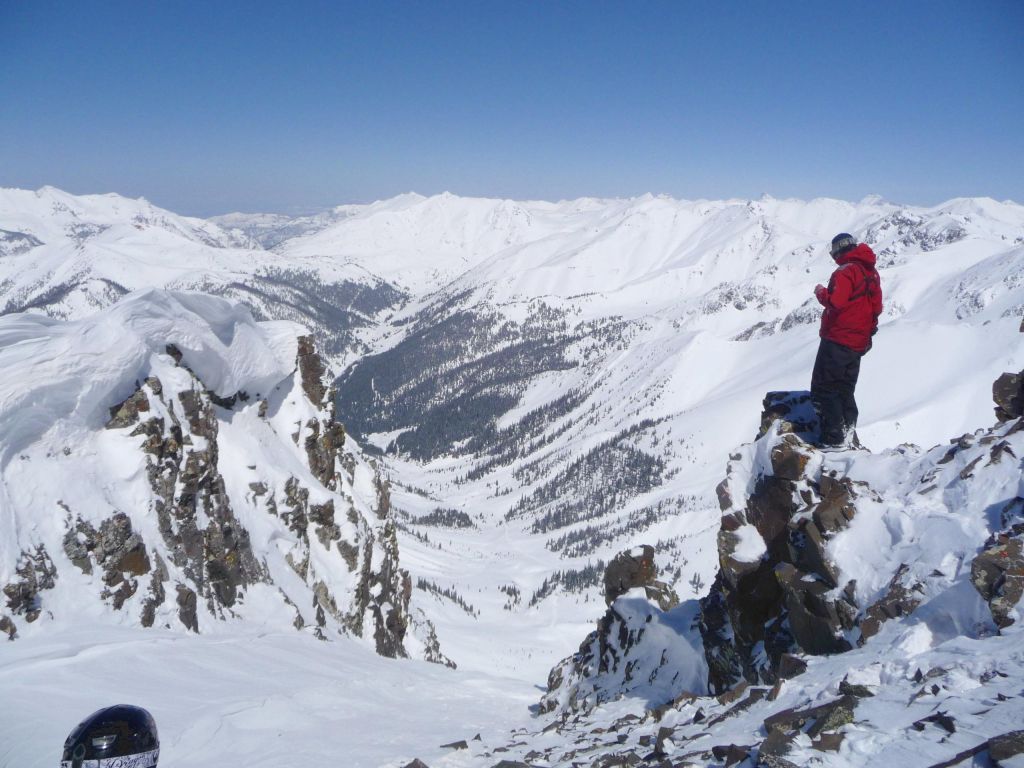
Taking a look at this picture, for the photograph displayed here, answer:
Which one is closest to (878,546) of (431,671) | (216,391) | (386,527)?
(431,671)

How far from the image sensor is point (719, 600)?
23016 millimetres

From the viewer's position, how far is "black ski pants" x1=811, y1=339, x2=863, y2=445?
53.2 feet

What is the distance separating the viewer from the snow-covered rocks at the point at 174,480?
21344 millimetres

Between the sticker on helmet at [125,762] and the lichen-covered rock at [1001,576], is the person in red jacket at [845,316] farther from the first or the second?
the sticker on helmet at [125,762]

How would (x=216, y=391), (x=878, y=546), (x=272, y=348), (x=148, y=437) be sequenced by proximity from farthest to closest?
1. (x=272, y=348)
2. (x=216, y=391)
3. (x=148, y=437)
4. (x=878, y=546)

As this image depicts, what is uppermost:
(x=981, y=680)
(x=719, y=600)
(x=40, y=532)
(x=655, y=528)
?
(x=40, y=532)

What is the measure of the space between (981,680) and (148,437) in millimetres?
28240

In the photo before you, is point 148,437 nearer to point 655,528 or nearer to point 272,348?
point 272,348

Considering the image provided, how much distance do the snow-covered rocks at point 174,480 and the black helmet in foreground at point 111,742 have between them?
51.2 feet

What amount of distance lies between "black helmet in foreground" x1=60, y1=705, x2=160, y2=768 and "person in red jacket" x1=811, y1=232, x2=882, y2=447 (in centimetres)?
1444

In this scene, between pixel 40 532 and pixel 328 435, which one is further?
pixel 328 435

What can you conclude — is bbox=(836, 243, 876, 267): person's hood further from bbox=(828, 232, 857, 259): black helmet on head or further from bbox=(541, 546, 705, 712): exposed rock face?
bbox=(541, 546, 705, 712): exposed rock face

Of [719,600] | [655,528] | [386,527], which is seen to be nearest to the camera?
[719,600]

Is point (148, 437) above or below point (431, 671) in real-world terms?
above
